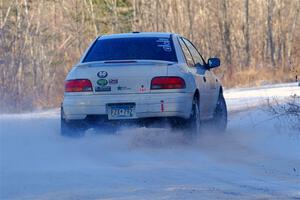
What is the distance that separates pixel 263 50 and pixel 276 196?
133ft

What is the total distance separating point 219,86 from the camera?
14156mm

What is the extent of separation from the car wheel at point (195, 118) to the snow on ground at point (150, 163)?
0.15 m

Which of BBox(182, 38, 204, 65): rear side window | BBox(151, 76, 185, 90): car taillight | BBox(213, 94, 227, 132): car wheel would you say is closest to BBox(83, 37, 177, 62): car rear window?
BBox(151, 76, 185, 90): car taillight

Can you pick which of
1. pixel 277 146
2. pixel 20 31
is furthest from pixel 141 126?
pixel 20 31

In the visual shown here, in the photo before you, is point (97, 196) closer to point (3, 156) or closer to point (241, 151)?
point (3, 156)

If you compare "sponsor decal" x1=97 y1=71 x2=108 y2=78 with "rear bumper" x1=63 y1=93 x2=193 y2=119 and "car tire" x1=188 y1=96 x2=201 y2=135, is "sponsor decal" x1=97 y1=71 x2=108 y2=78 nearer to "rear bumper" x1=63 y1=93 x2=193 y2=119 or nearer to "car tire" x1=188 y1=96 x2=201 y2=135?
"rear bumper" x1=63 y1=93 x2=193 y2=119

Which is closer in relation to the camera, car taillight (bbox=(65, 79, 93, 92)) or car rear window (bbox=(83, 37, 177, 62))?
car taillight (bbox=(65, 79, 93, 92))

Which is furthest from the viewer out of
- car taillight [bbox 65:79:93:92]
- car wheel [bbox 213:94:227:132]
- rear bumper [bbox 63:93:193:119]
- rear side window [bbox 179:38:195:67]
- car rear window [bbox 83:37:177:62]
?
car wheel [bbox 213:94:227:132]

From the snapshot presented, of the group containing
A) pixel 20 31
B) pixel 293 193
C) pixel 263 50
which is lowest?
pixel 263 50

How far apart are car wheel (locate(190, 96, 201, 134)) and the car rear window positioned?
64cm

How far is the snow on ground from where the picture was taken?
26.6ft

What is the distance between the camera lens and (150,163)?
988 centimetres

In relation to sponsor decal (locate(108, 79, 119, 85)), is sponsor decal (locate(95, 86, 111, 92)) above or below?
below

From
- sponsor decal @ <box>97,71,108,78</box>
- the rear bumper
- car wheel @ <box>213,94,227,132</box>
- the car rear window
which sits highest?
the car rear window
